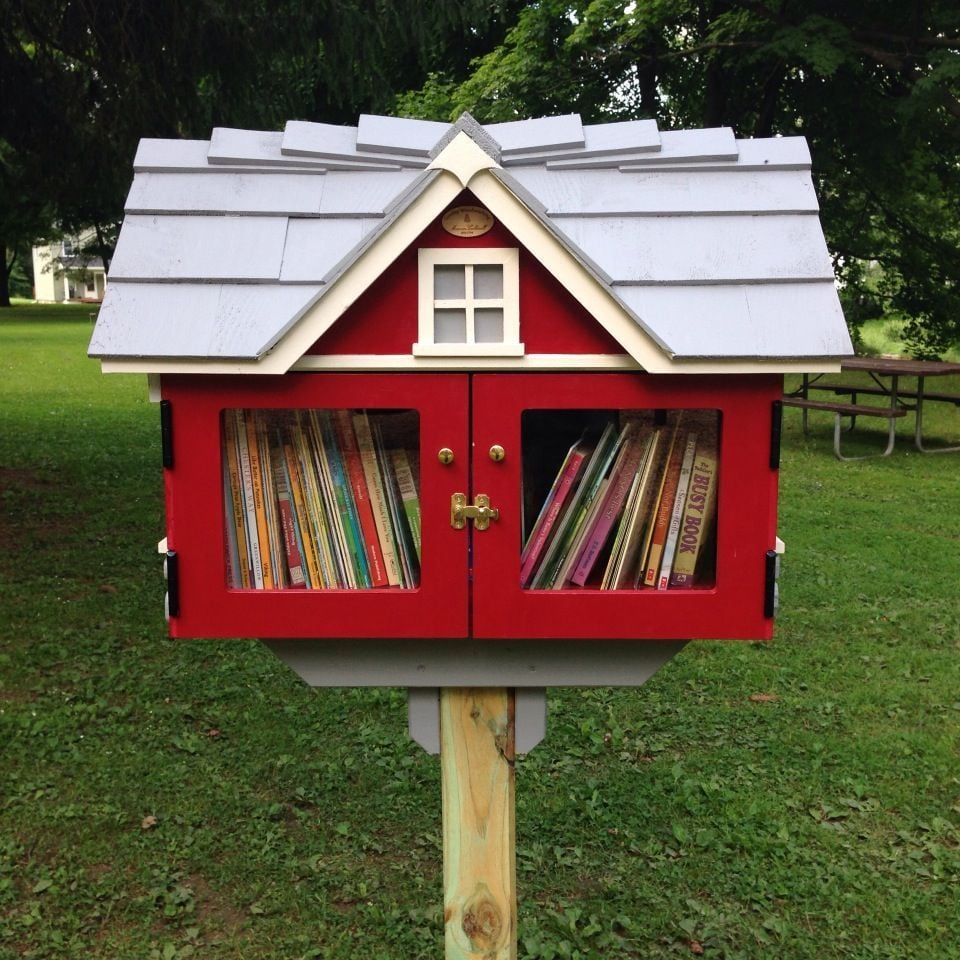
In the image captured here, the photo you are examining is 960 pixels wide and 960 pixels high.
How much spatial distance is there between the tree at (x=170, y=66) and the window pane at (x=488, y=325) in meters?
4.35

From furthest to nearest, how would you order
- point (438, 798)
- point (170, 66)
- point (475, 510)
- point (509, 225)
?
1. point (170, 66)
2. point (438, 798)
3. point (475, 510)
4. point (509, 225)

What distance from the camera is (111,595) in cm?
596

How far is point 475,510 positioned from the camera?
1.91 m

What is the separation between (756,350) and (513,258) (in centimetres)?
43

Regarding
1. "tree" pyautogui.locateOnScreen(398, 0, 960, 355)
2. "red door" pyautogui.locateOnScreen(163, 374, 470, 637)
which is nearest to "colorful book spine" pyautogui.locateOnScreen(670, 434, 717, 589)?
"red door" pyautogui.locateOnScreen(163, 374, 470, 637)

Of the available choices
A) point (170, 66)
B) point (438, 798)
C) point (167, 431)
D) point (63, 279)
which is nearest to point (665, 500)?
point (167, 431)

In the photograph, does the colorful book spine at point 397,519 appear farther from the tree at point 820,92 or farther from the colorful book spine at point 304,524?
the tree at point 820,92

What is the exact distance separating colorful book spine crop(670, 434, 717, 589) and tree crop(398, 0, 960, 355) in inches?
364

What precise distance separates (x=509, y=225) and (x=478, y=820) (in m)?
1.18

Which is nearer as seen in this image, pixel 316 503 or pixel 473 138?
pixel 473 138

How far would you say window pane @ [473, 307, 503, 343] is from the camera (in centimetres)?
188

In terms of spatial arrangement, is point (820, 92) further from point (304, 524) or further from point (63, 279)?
point (63, 279)

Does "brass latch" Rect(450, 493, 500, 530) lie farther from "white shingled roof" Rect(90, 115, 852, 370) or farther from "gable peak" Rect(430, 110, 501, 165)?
"gable peak" Rect(430, 110, 501, 165)

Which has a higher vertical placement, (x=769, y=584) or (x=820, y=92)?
(x=820, y=92)
